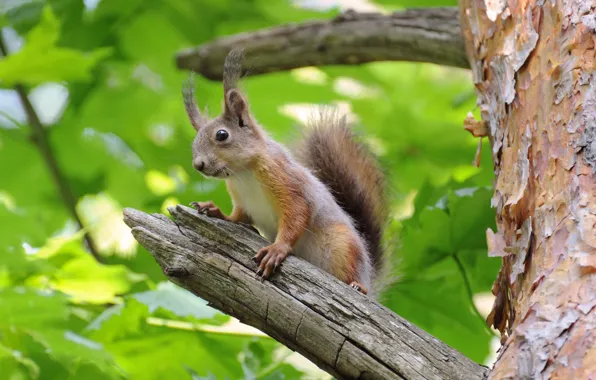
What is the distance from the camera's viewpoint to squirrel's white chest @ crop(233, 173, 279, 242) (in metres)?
2.20

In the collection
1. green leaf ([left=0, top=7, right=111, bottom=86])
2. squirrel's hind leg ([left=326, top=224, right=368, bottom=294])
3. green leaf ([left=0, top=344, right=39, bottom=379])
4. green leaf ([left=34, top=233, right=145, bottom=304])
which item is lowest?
green leaf ([left=0, top=344, right=39, bottom=379])

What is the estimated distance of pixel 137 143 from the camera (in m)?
3.50

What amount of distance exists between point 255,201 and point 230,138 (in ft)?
0.62

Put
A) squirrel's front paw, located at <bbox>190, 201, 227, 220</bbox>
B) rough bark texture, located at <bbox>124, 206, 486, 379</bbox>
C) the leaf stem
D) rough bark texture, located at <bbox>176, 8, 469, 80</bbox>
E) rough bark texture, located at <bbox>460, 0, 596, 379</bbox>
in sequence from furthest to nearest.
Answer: rough bark texture, located at <bbox>176, 8, 469, 80</bbox> → the leaf stem → squirrel's front paw, located at <bbox>190, 201, 227, 220</bbox> → rough bark texture, located at <bbox>124, 206, 486, 379</bbox> → rough bark texture, located at <bbox>460, 0, 596, 379</bbox>

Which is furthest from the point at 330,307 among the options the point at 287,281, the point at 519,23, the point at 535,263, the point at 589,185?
the point at 519,23

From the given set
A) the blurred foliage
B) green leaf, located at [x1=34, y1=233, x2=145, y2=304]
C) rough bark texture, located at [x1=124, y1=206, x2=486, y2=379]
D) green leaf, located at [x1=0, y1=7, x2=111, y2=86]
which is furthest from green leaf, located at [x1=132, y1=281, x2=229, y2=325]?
green leaf, located at [x1=0, y1=7, x2=111, y2=86]

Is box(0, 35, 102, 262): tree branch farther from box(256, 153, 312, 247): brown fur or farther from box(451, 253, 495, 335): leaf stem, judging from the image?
box(451, 253, 495, 335): leaf stem

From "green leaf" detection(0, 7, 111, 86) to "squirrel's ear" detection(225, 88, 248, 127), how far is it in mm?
642

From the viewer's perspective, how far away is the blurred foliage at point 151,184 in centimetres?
227

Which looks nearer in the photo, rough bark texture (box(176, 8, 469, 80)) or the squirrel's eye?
the squirrel's eye

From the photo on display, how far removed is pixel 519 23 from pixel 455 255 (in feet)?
2.62

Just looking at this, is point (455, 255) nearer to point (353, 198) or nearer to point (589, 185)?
point (353, 198)

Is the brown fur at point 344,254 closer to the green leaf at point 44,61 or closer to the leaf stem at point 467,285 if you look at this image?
the leaf stem at point 467,285

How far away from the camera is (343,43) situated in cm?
300
